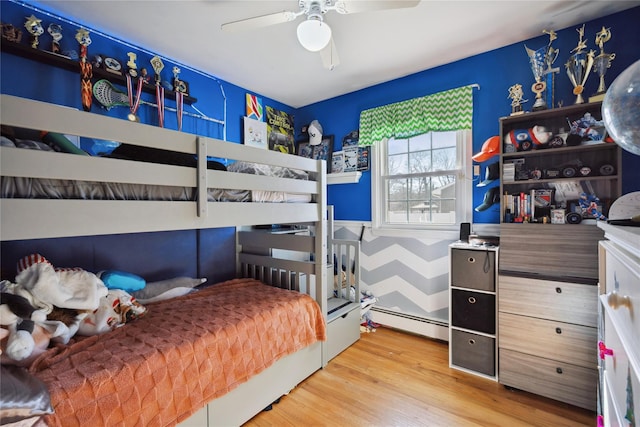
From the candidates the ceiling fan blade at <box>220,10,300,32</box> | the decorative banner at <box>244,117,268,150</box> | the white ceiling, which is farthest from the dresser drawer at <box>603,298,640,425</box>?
the decorative banner at <box>244,117,268,150</box>

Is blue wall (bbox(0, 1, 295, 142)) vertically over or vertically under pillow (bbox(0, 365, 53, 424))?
over

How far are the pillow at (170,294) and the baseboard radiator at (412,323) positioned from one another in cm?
189

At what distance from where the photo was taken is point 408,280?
279 centimetres

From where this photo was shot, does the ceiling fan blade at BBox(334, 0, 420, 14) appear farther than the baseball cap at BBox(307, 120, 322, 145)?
No

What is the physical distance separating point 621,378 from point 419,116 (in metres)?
2.38

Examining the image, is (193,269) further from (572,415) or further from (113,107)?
(572,415)

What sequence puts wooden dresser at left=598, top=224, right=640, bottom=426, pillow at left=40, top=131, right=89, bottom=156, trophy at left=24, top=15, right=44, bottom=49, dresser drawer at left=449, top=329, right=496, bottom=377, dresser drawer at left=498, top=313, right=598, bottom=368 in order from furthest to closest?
dresser drawer at left=449, top=329, right=496, bottom=377
trophy at left=24, top=15, right=44, bottom=49
dresser drawer at left=498, top=313, right=598, bottom=368
pillow at left=40, top=131, right=89, bottom=156
wooden dresser at left=598, top=224, right=640, bottom=426

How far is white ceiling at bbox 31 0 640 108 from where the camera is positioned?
5.91 ft

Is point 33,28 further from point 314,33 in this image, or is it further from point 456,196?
point 456,196

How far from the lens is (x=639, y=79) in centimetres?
85

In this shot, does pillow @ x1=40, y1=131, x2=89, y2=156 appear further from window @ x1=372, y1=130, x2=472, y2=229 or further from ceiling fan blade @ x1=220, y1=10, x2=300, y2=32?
window @ x1=372, y1=130, x2=472, y2=229

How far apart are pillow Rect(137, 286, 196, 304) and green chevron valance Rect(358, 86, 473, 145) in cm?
224

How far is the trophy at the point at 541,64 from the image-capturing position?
6.36ft

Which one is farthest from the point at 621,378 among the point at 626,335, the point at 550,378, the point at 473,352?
the point at 473,352
